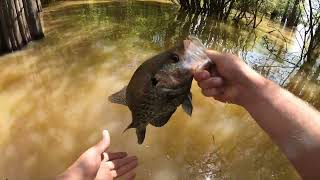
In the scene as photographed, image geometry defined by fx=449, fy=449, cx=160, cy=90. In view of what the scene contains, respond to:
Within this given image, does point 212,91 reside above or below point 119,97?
above

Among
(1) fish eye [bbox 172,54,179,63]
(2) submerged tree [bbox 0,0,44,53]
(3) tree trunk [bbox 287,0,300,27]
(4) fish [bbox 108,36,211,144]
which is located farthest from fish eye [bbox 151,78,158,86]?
(3) tree trunk [bbox 287,0,300,27]

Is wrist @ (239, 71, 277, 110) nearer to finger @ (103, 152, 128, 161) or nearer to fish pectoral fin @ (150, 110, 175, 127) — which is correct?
fish pectoral fin @ (150, 110, 175, 127)

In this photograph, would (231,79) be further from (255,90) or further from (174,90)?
(174,90)

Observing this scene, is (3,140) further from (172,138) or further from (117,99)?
(117,99)

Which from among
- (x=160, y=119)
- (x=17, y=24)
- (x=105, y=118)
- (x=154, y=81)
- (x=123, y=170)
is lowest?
(x=105, y=118)

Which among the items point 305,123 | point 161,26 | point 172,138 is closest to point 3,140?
point 172,138

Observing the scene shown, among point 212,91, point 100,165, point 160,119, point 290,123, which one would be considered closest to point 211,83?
point 212,91

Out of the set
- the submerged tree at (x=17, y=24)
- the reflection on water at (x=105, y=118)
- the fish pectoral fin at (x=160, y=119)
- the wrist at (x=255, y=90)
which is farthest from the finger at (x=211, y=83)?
the submerged tree at (x=17, y=24)
